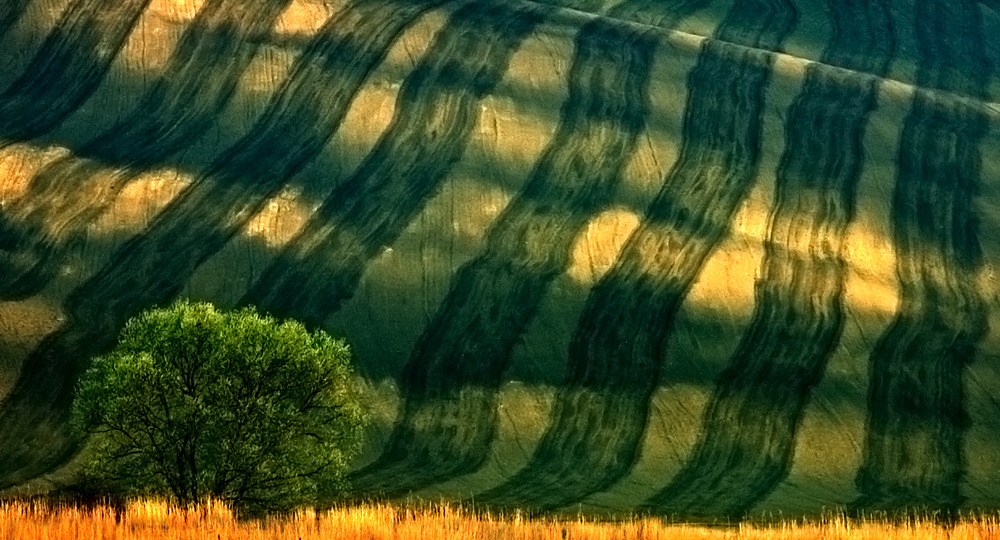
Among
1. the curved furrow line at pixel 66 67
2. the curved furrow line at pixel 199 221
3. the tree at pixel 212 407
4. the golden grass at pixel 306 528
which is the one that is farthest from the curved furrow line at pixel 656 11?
the golden grass at pixel 306 528

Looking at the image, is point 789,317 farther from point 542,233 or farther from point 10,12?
point 10,12

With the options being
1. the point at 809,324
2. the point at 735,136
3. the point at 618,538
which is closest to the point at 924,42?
the point at 735,136

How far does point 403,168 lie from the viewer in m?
60.6

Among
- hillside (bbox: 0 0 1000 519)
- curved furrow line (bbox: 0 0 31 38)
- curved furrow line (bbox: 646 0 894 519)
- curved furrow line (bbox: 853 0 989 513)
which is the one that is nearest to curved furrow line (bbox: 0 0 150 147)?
hillside (bbox: 0 0 1000 519)

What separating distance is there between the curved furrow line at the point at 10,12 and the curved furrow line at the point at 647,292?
91.2 ft

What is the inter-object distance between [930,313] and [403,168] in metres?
19.4

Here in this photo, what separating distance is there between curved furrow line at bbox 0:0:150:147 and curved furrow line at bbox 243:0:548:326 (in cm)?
1177

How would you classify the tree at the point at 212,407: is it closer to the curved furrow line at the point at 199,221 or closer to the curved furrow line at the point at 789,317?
the curved furrow line at the point at 199,221

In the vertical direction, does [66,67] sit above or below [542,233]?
above

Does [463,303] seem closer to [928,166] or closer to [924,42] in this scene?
[928,166]

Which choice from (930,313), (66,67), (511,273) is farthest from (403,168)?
(930,313)

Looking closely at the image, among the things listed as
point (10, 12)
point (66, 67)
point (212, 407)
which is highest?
point (10, 12)

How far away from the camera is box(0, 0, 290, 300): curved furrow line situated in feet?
182

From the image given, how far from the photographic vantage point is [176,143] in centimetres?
6109
